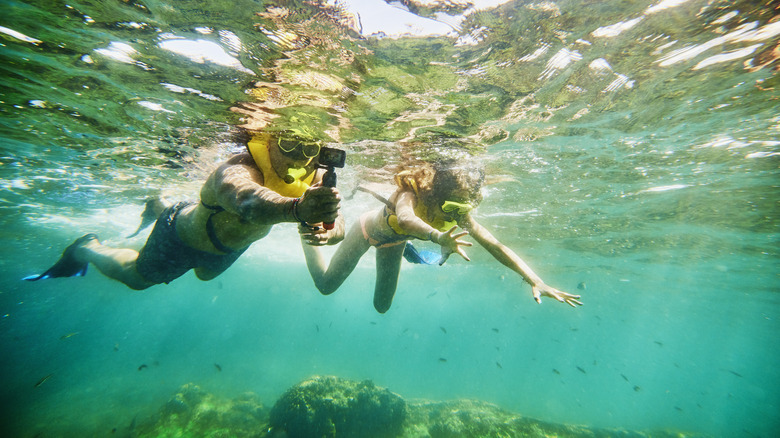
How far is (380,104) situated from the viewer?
651 centimetres

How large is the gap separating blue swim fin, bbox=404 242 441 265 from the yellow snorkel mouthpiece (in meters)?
2.63

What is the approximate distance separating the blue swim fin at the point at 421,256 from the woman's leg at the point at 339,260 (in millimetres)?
892

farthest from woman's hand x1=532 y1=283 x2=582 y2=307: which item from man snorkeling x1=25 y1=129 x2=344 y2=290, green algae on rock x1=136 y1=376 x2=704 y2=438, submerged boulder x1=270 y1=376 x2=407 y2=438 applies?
submerged boulder x1=270 y1=376 x2=407 y2=438

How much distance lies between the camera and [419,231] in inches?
142

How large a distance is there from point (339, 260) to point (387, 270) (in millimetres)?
1123

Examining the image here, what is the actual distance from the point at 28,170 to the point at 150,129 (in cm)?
850

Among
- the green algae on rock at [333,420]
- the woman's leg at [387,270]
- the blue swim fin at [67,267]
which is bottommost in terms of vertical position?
the green algae on rock at [333,420]

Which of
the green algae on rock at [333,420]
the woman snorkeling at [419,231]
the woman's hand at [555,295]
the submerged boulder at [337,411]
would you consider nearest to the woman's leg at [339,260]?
the woman snorkeling at [419,231]

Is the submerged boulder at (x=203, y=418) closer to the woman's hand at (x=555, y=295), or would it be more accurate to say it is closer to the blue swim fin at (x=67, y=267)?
the blue swim fin at (x=67, y=267)

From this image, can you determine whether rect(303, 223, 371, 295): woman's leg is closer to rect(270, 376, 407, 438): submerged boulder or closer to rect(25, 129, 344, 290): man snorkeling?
rect(25, 129, 344, 290): man snorkeling

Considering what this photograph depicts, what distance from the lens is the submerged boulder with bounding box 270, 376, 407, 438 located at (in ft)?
39.6

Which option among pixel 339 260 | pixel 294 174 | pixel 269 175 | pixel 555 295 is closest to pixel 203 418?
pixel 339 260

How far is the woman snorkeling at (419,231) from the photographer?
12.4ft

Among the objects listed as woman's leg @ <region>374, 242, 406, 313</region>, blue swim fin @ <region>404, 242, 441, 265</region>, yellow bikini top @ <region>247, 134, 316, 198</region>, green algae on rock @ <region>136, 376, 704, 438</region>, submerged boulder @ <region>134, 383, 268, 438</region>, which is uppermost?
yellow bikini top @ <region>247, 134, 316, 198</region>
